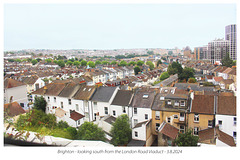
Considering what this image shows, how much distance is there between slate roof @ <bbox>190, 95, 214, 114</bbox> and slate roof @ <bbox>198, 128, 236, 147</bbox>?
1263 millimetres

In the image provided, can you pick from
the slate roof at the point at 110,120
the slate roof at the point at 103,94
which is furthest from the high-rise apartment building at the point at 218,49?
the slate roof at the point at 110,120

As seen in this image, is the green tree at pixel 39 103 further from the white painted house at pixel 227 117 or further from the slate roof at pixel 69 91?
the white painted house at pixel 227 117

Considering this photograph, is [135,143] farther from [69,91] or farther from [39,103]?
[39,103]

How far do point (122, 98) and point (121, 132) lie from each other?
→ 3.64m

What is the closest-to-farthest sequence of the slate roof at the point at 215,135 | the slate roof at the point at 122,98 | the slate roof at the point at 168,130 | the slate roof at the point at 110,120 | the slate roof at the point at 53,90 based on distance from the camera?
the slate roof at the point at 215,135 < the slate roof at the point at 168,130 < the slate roof at the point at 110,120 < the slate roof at the point at 122,98 < the slate roof at the point at 53,90

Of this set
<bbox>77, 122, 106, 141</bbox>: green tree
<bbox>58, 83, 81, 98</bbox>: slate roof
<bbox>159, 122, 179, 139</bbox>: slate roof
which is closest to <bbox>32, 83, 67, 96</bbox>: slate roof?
<bbox>58, 83, 81, 98</bbox>: slate roof

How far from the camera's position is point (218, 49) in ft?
250

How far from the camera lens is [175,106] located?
12547mm

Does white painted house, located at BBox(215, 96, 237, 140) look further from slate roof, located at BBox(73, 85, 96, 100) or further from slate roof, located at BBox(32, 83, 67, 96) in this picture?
slate roof, located at BBox(32, 83, 67, 96)

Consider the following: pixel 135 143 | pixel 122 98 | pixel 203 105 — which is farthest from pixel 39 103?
pixel 203 105

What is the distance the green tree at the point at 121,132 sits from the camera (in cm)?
1171

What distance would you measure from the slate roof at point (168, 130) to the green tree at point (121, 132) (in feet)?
7.39

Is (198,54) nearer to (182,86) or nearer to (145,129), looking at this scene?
(182,86)

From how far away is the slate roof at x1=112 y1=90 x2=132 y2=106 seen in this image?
47.1 ft
